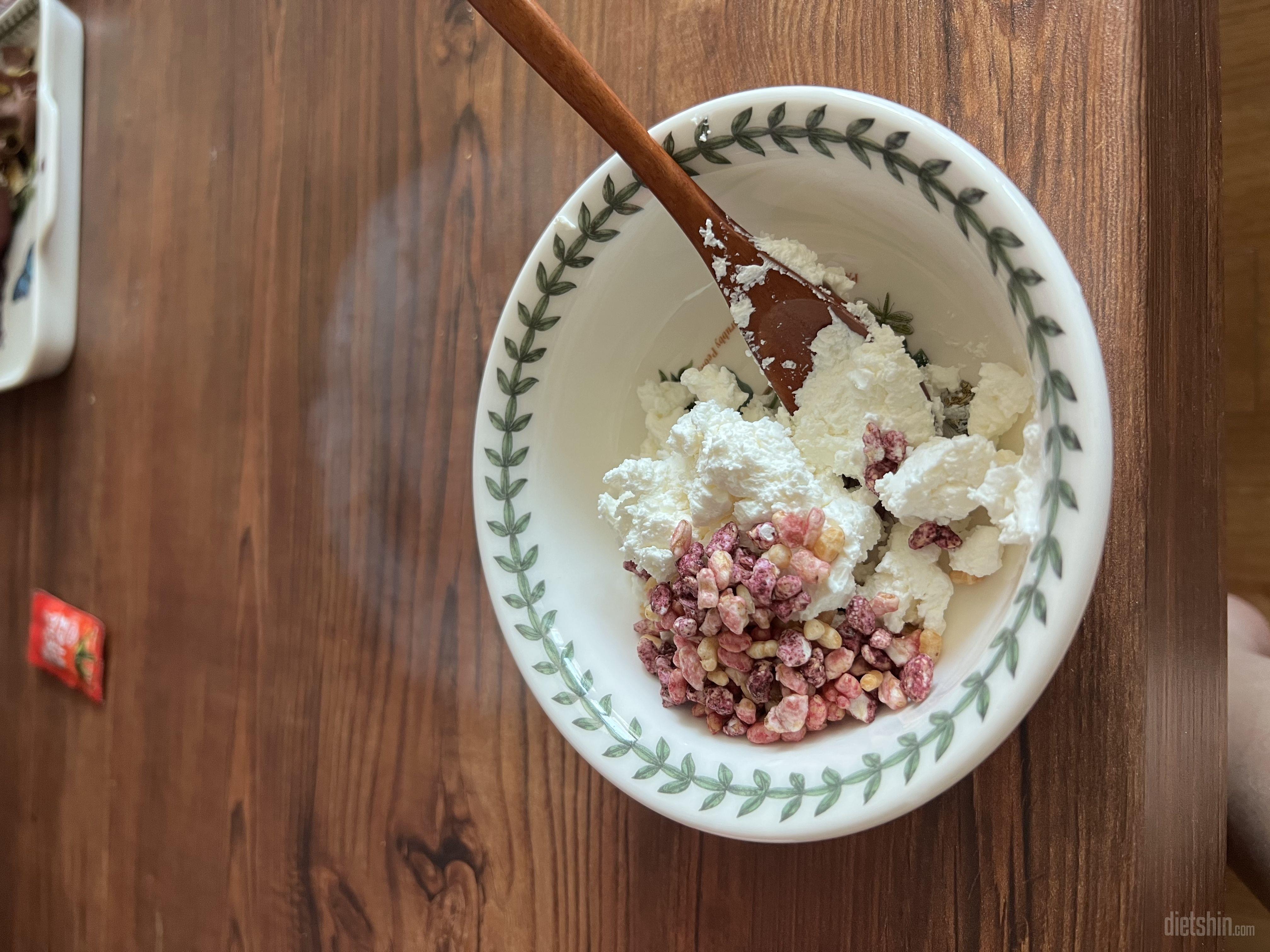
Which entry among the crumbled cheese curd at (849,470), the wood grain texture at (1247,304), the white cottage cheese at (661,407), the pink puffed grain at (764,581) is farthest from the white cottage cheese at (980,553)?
the wood grain texture at (1247,304)

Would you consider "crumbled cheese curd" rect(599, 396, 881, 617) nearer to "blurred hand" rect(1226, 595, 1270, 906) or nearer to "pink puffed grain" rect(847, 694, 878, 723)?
"pink puffed grain" rect(847, 694, 878, 723)

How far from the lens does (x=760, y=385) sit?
0.62 metres

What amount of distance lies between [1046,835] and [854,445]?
0.26 meters

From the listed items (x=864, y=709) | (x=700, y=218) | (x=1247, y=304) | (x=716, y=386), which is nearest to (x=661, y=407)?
(x=716, y=386)

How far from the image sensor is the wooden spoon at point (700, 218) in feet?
1.68

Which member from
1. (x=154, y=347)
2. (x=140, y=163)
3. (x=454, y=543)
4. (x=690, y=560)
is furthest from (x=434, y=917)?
(x=140, y=163)

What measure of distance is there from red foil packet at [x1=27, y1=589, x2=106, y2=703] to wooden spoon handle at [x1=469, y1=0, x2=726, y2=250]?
0.84 meters

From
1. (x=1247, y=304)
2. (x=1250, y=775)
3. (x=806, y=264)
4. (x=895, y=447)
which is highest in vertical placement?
(x=1247, y=304)

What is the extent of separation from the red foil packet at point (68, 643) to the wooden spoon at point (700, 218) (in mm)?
846

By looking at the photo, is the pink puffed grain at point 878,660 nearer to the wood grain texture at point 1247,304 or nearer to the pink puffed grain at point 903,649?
the pink puffed grain at point 903,649

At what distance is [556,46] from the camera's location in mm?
512

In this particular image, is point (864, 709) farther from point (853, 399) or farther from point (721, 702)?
point (853, 399)

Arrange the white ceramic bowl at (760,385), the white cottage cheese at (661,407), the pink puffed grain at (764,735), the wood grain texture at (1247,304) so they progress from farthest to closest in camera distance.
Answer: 1. the wood grain texture at (1247,304)
2. the white cottage cheese at (661,407)
3. the pink puffed grain at (764,735)
4. the white ceramic bowl at (760,385)

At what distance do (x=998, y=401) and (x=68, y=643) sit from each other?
3.41ft
